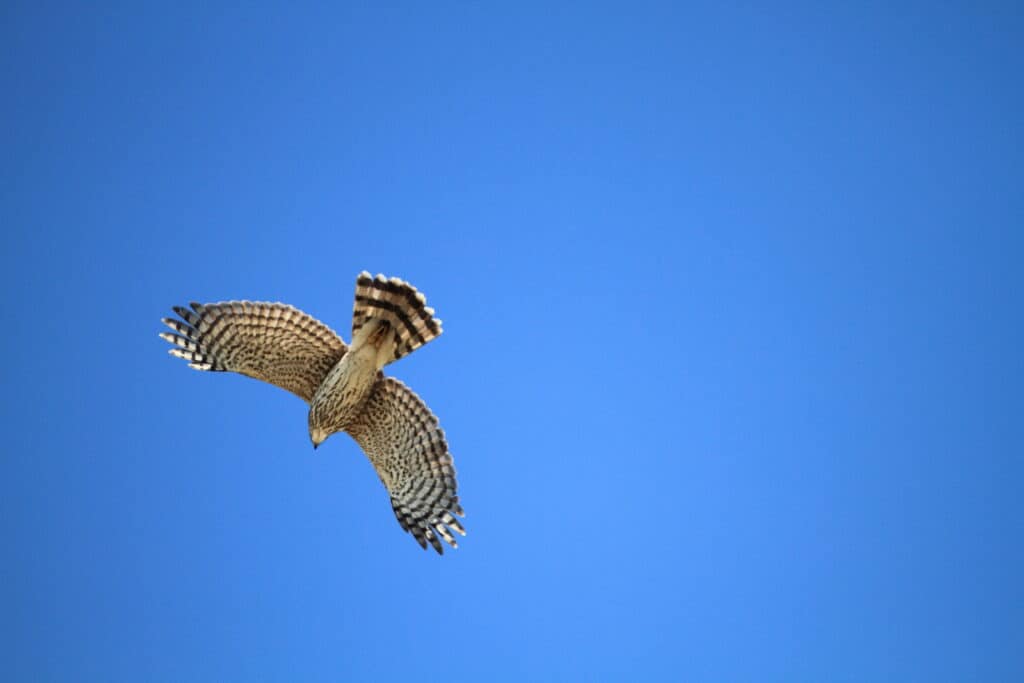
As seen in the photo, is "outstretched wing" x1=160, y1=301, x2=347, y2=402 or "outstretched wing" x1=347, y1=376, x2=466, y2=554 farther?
"outstretched wing" x1=347, y1=376, x2=466, y2=554

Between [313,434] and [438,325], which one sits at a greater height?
[438,325]

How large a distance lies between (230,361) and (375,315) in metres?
1.75

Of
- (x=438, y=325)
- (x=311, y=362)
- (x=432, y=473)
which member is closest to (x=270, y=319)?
(x=311, y=362)

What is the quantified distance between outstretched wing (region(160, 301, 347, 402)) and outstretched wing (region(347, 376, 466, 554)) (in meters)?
0.79

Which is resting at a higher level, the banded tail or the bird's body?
the banded tail

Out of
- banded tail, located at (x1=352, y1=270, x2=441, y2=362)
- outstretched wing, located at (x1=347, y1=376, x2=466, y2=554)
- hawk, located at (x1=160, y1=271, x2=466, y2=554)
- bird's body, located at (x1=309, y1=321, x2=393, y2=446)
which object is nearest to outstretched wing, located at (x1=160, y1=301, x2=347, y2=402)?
hawk, located at (x1=160, y1=271, x2=466, y2=554)

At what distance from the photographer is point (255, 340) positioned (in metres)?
11.7

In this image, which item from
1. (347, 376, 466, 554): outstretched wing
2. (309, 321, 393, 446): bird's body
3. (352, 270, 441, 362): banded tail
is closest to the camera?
(352, 270, 441, 362): banded tail

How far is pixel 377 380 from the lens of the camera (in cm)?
1192

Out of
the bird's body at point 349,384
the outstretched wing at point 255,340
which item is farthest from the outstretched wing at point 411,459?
the outstretched wing at point 255,340

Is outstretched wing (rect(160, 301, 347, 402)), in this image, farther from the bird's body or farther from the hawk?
the bird's body

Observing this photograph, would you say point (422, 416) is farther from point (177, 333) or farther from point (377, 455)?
point (177, 333)

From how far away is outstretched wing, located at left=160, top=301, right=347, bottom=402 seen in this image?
11.5 m

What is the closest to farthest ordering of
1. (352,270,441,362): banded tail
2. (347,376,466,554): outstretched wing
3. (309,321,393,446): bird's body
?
1. (352,270,441,362): banded tail
2. (309,321,393,446): bird's body
3. (347,376,466,554): outstretched wing
